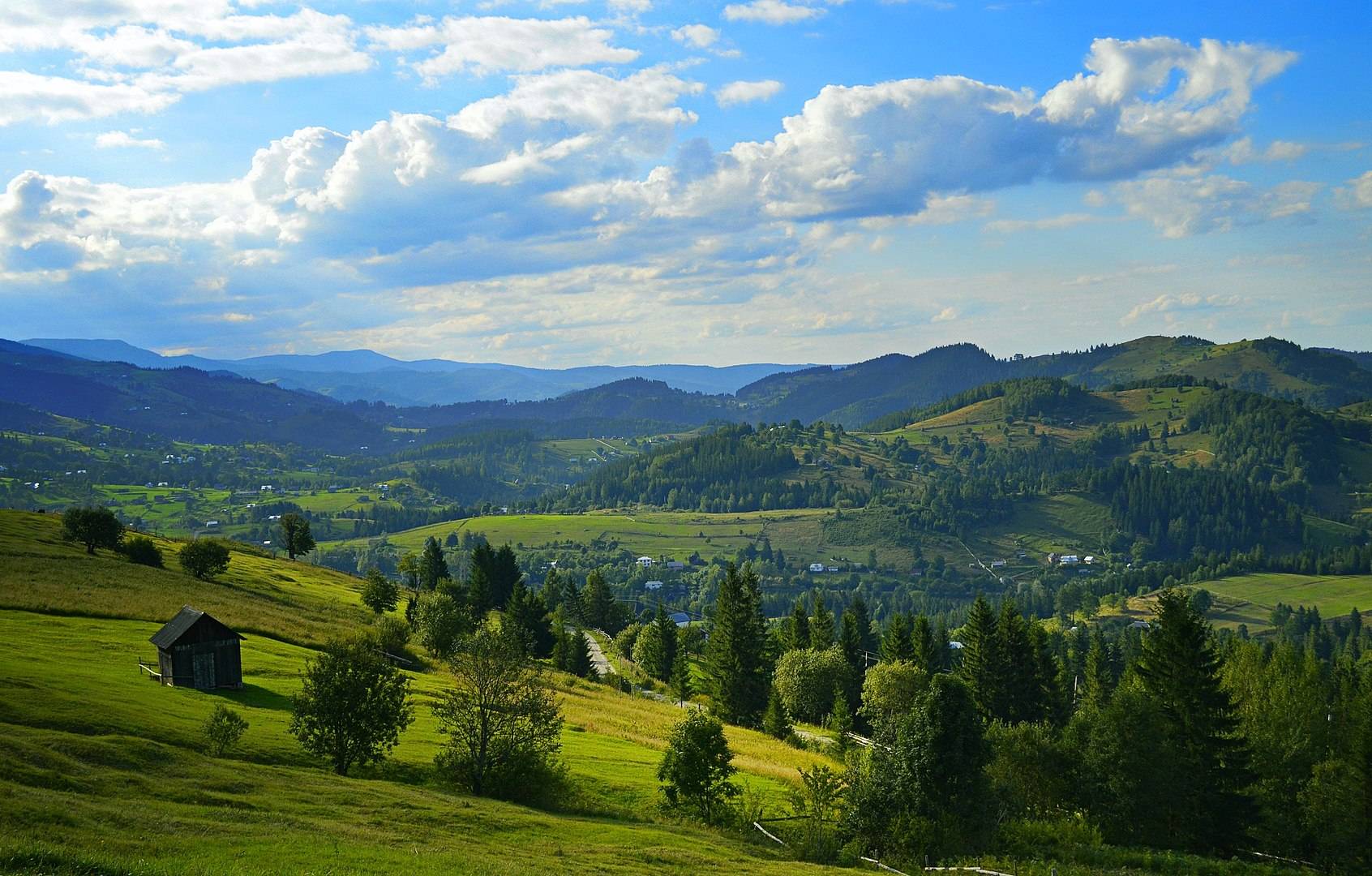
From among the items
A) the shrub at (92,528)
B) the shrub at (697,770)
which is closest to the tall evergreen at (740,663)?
the shrub at (697,770)

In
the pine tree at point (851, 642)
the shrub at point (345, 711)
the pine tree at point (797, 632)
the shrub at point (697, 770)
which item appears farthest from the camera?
the pine tree at point (797, 632)

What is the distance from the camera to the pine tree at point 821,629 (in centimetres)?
10944

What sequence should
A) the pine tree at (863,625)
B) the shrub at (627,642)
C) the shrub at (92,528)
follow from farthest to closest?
the shrub at (627,642), the pine tree at (863,625), the shrub at (92,528)

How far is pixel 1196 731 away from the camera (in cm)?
5575

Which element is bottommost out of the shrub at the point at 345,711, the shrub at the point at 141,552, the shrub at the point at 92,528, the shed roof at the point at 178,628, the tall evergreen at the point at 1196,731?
the tall evergreen at the point at 1196,731

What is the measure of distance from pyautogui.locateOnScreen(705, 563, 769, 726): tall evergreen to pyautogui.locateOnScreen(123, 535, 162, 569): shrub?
58.8 metres

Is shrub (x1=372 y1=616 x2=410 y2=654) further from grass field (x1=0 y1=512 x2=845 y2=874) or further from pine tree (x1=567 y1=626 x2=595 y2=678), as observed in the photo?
pine tree (x1=567 y1=626 x2=595 y2=678)

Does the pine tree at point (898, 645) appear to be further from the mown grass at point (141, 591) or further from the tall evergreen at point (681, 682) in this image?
the mown grass at point (141, 591)

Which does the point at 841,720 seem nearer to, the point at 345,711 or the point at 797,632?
the point at 797,632

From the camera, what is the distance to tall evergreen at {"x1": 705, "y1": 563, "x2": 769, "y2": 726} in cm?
8888

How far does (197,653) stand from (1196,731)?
6249 cm

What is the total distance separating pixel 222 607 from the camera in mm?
76438

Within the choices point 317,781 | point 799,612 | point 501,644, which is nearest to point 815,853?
point 501,644

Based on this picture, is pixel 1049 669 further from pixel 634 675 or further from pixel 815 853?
pixel 815 853
